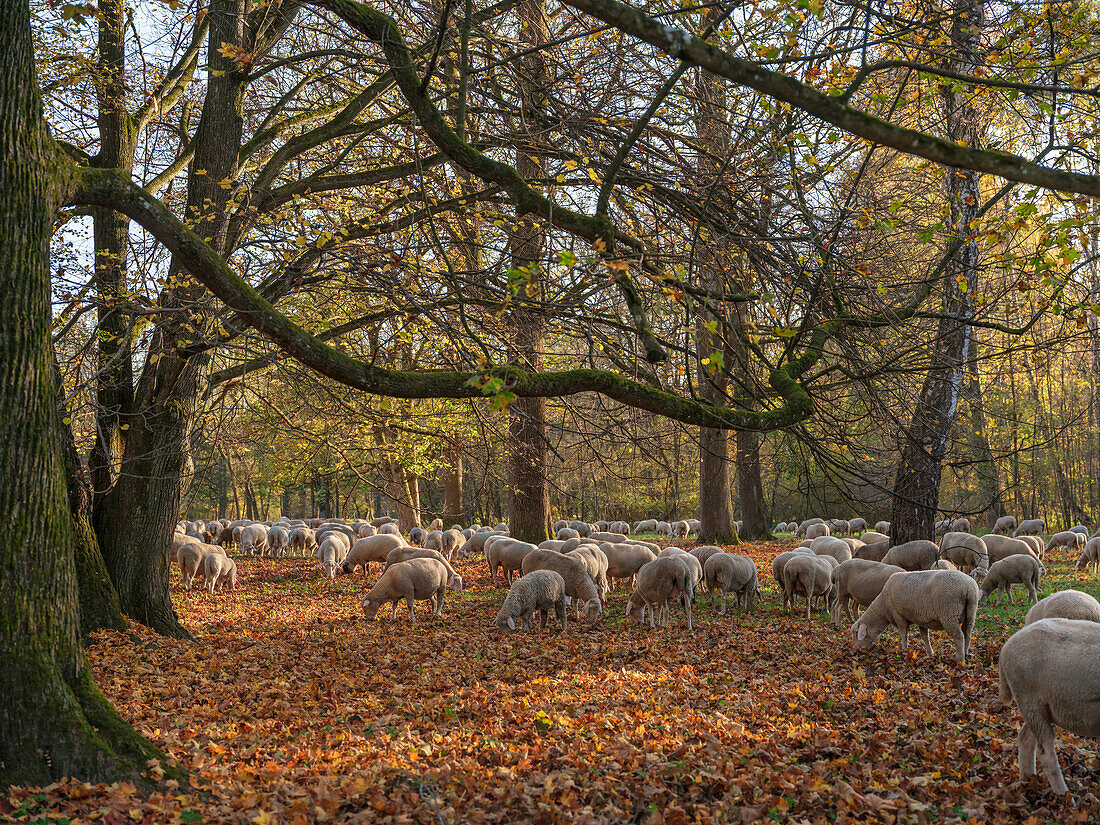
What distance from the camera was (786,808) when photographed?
534 cm

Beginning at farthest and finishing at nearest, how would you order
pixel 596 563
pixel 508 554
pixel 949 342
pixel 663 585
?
pixel 508 554 < pixel 596 563 < pixel 663 585 < pixel 949 342

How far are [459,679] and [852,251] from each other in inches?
279

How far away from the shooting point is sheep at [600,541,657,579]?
17.2 meters

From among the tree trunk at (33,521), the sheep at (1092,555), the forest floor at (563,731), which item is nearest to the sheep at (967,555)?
the sheep at (1092,555)

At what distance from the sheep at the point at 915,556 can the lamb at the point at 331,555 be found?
13.7 m

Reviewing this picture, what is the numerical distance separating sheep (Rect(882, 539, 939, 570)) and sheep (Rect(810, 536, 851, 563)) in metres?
1.30

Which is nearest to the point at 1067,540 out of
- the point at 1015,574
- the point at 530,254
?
the point at 1015,574

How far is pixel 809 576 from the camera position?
13609 millimetres

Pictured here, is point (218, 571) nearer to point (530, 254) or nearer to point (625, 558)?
point (625, 558)

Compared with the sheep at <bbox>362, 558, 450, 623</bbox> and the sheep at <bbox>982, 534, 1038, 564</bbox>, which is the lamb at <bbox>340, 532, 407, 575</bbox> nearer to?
the sheep at <bbox>362, 558, 450, 623</bbox>

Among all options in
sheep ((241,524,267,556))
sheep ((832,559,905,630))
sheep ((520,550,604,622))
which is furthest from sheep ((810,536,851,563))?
sheep ((241,524,267,556))

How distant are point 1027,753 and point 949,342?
5479 millimetres

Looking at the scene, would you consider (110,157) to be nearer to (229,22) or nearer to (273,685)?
(229,22)

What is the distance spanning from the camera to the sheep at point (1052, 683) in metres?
5.48
